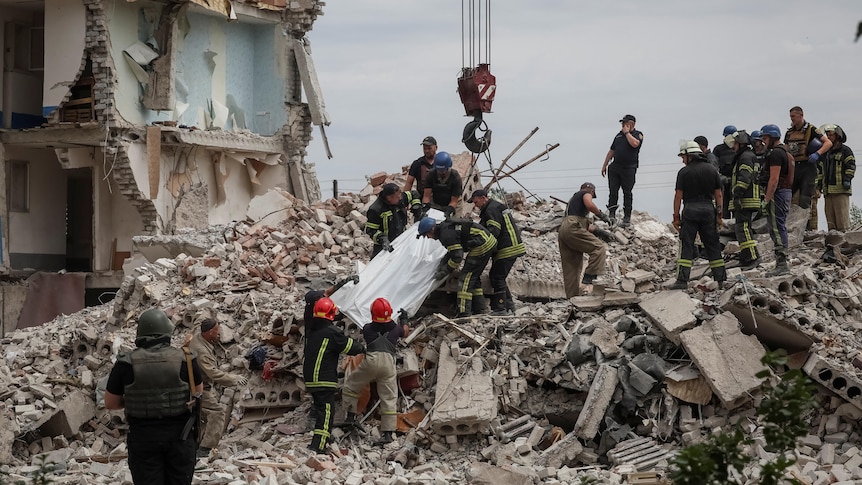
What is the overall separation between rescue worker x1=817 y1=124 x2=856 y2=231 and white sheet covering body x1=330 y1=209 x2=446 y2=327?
611 cm

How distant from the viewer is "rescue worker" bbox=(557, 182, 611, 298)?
1324 centimetres

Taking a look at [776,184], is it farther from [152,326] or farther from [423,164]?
[152,326]

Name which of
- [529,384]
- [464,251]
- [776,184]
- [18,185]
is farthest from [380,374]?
[18,185]

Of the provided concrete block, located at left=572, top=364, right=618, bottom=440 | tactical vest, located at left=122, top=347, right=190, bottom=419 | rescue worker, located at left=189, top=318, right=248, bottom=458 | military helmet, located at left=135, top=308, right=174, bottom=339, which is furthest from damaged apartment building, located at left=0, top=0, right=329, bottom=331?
tactical vest, located at left=122, top=347, right=190, bottom=419

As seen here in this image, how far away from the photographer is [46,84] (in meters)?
21.5

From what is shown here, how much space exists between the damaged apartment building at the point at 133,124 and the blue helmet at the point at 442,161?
7.16m

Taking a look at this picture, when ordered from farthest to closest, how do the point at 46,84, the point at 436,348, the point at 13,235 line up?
the point at 13,235 < the point at 46,84 < the point at 436,348

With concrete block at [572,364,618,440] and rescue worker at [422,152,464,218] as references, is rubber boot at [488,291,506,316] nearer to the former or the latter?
rescue worker at [422,152,464,218]

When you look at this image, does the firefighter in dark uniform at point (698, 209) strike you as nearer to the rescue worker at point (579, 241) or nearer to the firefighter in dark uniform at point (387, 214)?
the rescue worker at point (579, 241)

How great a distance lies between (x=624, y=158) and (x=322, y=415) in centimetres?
702

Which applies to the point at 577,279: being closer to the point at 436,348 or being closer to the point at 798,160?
the point at 436,348

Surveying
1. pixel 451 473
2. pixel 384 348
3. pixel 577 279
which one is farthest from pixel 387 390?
pixel 577 279

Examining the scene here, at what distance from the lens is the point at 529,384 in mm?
11320

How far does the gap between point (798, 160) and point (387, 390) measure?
22.7ft
